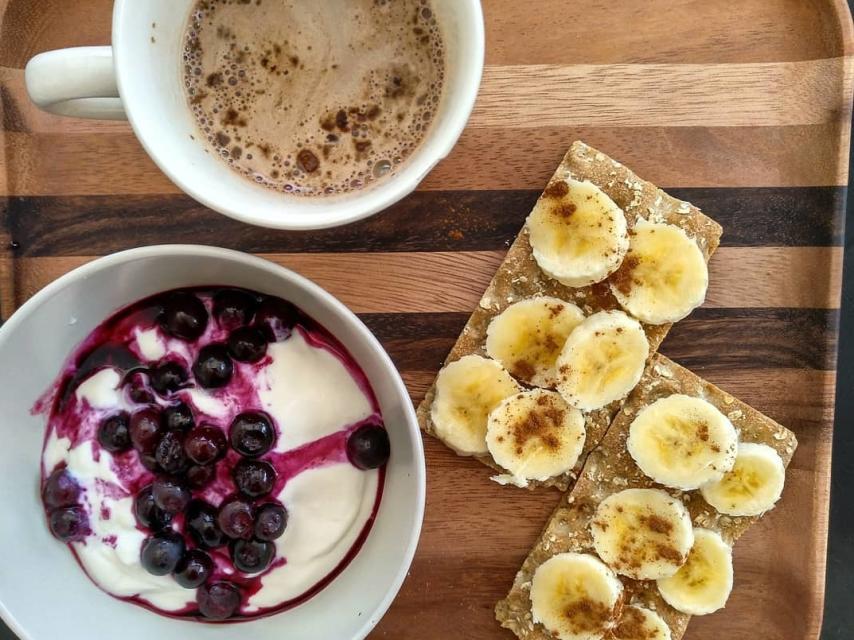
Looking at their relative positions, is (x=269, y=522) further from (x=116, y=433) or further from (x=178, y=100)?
(x=178, y=100)

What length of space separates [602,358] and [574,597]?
38cm

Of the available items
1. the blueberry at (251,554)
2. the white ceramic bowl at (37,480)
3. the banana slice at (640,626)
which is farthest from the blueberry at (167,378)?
the banana slice at (640,626)

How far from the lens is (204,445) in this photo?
1020 mm

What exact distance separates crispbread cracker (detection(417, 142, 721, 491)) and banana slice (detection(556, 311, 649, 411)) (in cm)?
4

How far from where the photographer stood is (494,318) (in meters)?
1.21

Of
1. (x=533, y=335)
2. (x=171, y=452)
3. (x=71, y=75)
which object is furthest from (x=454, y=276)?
(x=71, y=75)

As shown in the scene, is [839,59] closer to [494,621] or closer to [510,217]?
[510,217]

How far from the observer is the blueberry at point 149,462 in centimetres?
105

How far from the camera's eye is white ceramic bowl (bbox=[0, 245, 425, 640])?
95cm

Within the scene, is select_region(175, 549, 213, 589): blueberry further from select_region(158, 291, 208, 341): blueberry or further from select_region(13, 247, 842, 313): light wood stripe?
select_region(13, 247, 842, 313): light wood stripe

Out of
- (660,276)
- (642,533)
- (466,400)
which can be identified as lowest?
(642,533)

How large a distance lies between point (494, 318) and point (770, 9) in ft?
2.10

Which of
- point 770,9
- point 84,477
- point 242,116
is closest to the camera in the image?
point 242,116

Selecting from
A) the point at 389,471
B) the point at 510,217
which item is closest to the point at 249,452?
the point at 389,471
